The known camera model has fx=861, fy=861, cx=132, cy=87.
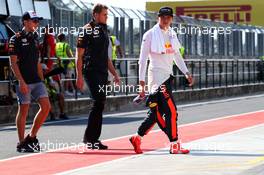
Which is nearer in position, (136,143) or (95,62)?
(136,143)

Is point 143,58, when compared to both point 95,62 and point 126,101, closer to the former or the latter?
point 95,62

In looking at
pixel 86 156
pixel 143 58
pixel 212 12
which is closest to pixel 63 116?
pixel 86 156

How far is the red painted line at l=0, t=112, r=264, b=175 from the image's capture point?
9385 millimetres

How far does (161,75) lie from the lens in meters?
10.4

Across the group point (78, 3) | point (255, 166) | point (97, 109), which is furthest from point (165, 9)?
point (78, 3)

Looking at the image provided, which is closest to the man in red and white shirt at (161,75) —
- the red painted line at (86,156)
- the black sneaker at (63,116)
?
the red painted line at (86,156)

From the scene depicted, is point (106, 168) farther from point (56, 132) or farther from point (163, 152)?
point (56, 132)

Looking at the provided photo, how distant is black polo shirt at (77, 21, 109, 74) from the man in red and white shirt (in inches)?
32.4

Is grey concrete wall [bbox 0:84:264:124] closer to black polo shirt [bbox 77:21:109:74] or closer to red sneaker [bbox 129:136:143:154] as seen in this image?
black polo shirt [bbox 77:21:109:74]

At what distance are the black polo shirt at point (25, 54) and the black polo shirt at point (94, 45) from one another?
25.0 inches

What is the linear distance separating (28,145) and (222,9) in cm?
6414

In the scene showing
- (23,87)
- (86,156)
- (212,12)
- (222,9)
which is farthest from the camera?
(222,9)

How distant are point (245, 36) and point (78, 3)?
2132 cm

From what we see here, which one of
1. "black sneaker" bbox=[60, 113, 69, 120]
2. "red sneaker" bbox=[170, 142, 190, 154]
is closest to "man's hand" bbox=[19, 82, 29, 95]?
"red sneaker" bbox=[170, 142, 190, 154]
